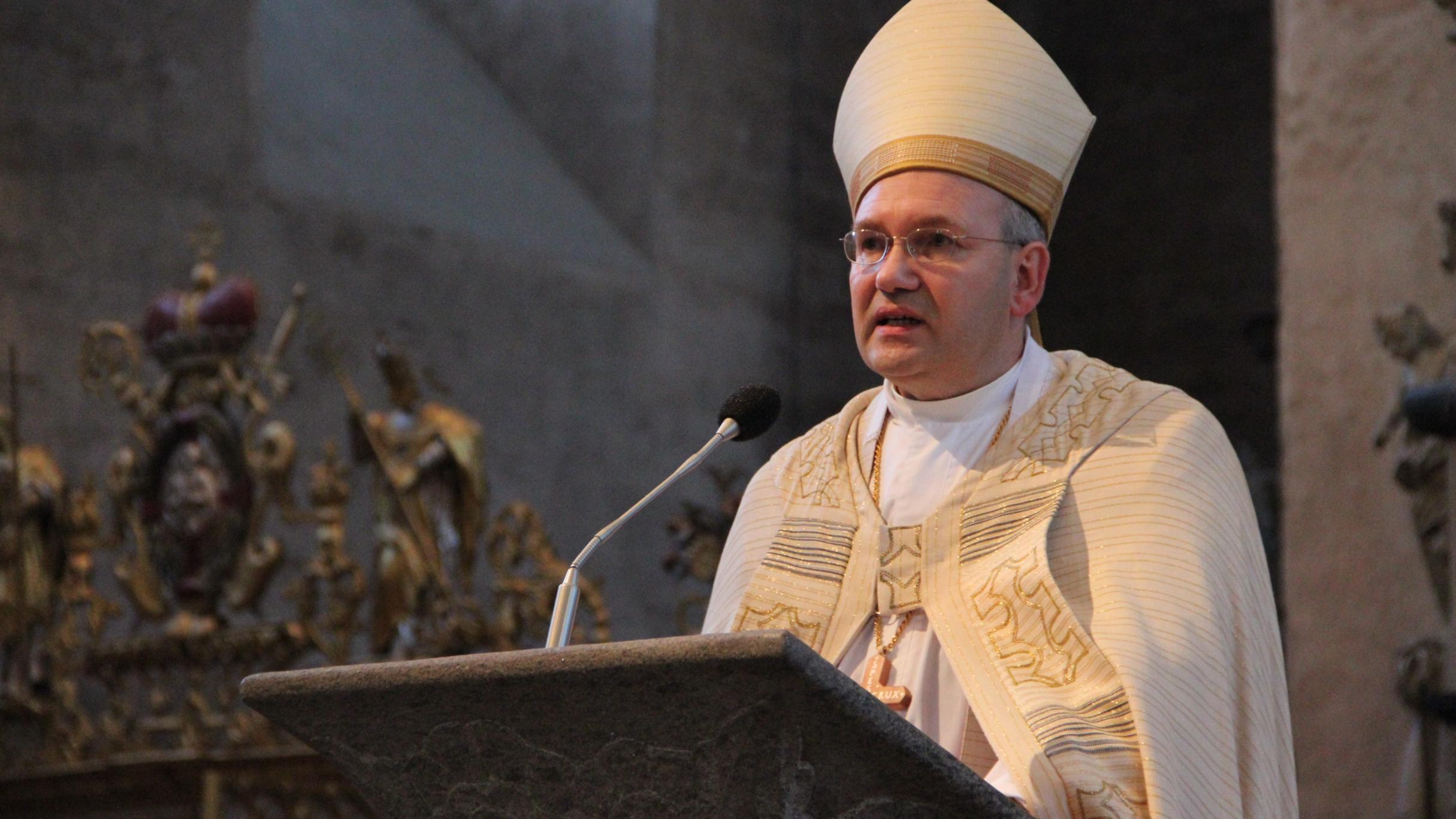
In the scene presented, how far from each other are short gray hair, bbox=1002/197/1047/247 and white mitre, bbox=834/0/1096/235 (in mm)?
11

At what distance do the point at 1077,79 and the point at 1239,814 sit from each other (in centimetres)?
1360

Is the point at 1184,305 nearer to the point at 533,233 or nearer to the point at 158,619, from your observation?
the point at 533,233

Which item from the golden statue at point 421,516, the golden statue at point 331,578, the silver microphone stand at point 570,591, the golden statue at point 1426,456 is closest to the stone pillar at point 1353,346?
the golden statue at point 1426,456

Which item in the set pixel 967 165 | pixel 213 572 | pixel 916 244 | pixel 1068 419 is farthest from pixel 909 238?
pixel 213 572

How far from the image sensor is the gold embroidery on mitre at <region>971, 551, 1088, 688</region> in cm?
259

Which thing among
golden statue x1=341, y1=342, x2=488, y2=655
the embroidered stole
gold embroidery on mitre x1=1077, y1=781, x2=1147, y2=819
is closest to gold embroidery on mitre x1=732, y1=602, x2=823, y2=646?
the embroidered stole

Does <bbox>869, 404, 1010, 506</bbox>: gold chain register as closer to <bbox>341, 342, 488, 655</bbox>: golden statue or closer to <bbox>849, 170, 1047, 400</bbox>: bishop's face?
<bbox>849, 170, 1047, 400</bbox>: bishop's face

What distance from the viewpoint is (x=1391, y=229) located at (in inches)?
218

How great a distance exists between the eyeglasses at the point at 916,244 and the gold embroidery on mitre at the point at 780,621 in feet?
1.54

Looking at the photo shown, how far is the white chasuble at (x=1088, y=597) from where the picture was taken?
8.20ft

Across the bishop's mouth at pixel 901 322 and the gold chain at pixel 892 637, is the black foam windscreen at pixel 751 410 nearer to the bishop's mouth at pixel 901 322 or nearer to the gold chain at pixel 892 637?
the bishop's mouth at pixel 901 322

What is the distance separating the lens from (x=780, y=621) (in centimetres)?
288

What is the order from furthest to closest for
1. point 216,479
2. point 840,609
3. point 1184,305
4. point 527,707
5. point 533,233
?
1. point 1184,305
2. point 533,233
3. point 216,479
4. point 840,609
5. point 527,707

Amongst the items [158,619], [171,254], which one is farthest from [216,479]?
[171,254]
